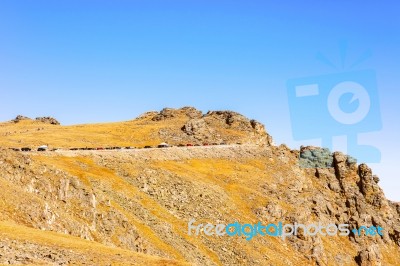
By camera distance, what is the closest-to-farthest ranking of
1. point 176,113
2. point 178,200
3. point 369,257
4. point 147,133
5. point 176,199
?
1. point 178,200
2. point 176,199
3. point 369,257
4. point 147,133
5. point 176,113

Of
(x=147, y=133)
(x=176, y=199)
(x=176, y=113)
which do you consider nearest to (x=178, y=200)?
(x=176, y=199)

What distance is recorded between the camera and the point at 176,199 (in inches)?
3504

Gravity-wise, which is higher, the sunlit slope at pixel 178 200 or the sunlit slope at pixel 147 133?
the sunlit slope at pixel 147 133

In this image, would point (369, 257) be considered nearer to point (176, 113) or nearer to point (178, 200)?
point (178, 200)

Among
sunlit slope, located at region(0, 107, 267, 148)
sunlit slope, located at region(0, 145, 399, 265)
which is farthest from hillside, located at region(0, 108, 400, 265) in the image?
sunlit slope, located at region(0, 107, 267, 148)

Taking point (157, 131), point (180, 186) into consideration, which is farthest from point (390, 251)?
point (157, 131)

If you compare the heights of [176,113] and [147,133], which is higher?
[176,113]

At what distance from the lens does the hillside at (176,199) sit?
4712cm

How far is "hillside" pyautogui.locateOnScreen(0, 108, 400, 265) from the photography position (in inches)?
1855

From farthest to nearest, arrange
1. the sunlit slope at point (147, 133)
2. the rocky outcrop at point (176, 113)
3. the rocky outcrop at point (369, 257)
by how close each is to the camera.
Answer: the rocky outcrop at point (176, 113) < the sunlit slope at point (147, 133) < the rocky outcrop at point (369, 257)

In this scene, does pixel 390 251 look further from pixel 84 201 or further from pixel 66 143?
pixel 66 143

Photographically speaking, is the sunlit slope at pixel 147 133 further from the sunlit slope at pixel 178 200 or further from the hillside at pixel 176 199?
the sunlit slope at pixel 178 200

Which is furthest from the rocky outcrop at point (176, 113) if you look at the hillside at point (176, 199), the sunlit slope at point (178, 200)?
the sunlit slope at point (178, 200)

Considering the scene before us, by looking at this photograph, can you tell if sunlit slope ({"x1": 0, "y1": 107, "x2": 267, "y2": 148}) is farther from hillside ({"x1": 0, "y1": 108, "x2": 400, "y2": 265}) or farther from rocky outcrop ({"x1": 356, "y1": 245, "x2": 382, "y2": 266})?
rocky outcrop ({"x1": 356, "y1": 245, "x2": 382, "y2": 266})
